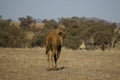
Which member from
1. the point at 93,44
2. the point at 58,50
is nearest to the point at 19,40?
the point at 93,44

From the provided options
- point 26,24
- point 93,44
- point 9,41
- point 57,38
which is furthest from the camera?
point 26,24

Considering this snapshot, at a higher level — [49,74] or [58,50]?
[58,50]

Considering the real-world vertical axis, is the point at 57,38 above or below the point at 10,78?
above

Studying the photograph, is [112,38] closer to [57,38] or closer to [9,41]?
[9,41]

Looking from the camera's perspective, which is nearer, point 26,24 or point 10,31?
point 10,31

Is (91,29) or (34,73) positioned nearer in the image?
(34,73)

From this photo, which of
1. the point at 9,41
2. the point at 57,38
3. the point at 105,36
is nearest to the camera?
the point at 57,38

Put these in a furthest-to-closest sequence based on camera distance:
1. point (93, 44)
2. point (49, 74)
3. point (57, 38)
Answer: point (93, 44) → point (57, 38) → point (49, 74)

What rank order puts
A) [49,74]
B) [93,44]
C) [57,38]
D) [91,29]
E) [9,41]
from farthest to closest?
[91,29] < [93,44] < [9,41] < [57,38] < [49,74]

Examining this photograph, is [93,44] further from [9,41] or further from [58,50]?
[58,50]

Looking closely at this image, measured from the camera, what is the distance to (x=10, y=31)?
41.2 m

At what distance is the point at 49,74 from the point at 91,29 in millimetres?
37250

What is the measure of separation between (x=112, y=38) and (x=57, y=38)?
2700cm

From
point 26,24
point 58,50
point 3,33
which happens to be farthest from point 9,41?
point 26,24
